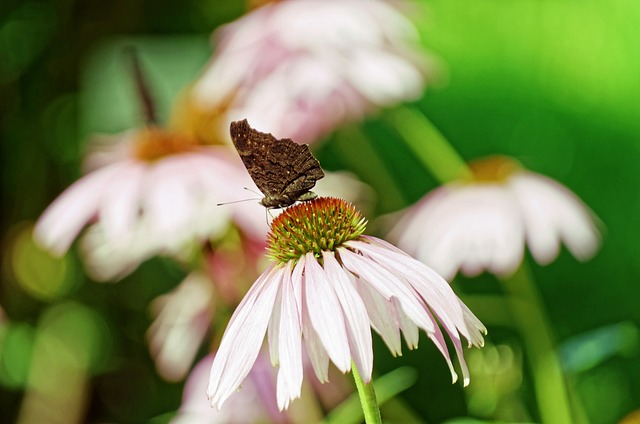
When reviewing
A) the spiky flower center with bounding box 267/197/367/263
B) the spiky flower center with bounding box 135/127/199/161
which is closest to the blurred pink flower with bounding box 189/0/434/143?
the spiky flower center with bounding box 135/127/199/161

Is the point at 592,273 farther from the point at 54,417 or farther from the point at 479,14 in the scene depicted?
the point at 54,417

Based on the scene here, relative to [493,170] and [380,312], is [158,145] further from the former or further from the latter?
[380,312]

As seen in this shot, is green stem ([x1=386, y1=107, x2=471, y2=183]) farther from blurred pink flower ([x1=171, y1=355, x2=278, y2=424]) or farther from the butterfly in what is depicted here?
the butterfly

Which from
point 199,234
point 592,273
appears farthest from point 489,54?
point 199,234

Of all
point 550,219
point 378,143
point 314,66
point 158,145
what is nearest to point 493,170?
point 550,219

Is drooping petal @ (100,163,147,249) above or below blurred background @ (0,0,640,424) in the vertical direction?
above
